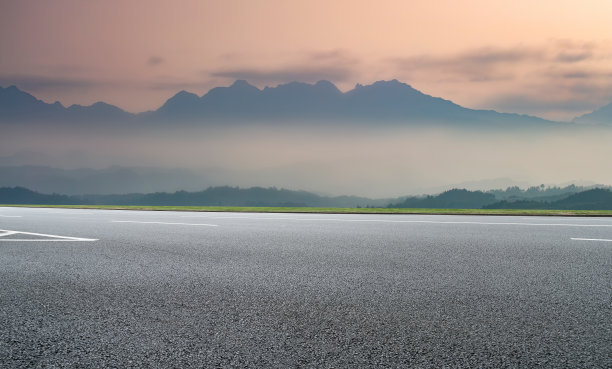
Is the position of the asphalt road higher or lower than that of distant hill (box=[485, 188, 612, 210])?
lower

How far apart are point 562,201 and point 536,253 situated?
13969 centimetres

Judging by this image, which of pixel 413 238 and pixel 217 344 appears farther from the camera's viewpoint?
pixel 413 238

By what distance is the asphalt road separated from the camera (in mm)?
3223

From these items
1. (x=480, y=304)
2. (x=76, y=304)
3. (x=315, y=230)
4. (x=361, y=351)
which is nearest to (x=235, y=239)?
(x=315, y=230)

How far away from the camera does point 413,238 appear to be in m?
9.93

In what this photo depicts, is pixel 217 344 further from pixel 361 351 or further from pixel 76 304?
pixel 76 304

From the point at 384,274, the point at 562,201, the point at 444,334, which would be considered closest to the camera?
the point at 444,334

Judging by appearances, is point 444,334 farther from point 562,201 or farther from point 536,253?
point 562,201

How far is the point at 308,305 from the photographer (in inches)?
178

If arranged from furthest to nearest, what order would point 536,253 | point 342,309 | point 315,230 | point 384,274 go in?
1. point 315,230
2. point 536,253
3. point 384,274
4. point 342,309

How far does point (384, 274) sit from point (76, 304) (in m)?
3.46

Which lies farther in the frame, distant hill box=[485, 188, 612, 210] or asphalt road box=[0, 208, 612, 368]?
distant hill box=[485, 188, 612, 210]

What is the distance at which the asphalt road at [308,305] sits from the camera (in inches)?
127

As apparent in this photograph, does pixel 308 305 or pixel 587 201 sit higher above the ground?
pixel 587 201
